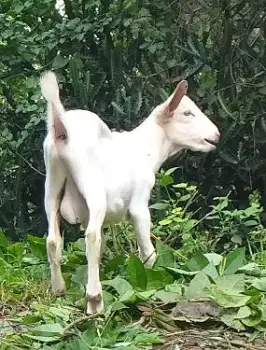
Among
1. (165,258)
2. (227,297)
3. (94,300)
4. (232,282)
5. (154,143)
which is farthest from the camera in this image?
(154,143)

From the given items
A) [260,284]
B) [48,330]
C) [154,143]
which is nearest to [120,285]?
[48,330]

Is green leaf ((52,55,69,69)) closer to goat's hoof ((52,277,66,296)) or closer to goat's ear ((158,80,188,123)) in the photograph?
goat's ear ((158,80,188,123))

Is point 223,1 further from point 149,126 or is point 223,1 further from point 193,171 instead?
point 149,126

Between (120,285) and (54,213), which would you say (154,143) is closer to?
(54,213)

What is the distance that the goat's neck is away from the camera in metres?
4.09

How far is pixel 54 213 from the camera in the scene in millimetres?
3803

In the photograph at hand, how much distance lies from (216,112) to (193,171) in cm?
47

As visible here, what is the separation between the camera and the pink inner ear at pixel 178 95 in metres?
3.99

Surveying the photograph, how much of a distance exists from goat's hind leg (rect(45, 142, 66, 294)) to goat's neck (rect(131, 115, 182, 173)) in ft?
1.59

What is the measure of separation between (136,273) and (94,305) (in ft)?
0.86

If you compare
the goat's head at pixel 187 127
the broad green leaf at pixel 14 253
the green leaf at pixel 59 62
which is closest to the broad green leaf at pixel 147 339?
the goat's head at pixel 187 127

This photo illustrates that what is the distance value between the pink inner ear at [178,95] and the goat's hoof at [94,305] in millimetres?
1051

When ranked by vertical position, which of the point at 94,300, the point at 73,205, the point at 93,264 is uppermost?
the point at 73,205

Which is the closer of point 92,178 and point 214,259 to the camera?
point 92,178
